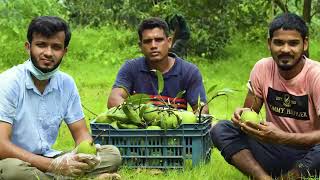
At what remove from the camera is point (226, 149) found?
4.07 metres

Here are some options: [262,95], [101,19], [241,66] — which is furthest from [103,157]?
[101,19]

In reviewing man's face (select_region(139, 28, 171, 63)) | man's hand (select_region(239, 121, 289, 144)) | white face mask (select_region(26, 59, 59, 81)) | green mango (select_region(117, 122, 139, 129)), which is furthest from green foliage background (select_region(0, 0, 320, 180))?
man's hand (select_region(239, 121, 289, 144))

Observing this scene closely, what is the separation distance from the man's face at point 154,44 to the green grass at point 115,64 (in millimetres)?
1470

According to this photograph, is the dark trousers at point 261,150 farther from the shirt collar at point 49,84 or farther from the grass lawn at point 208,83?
the shirt collar at point 49,84

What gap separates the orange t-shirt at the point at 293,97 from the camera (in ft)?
12.9

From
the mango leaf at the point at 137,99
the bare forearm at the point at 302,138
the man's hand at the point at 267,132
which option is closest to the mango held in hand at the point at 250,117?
the man's hand at the point at 267,132

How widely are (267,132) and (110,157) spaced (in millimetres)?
1095

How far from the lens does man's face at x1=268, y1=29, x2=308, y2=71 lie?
3.93 metres

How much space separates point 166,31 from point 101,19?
10.7 m

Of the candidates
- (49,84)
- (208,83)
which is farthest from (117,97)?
(208,83)

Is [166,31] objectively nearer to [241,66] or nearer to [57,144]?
[57,144]

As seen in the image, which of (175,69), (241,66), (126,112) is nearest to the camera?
(126,112)

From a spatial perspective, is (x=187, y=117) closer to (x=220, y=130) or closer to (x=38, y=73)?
(x=220, y=130)

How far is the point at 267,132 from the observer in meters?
3.73
